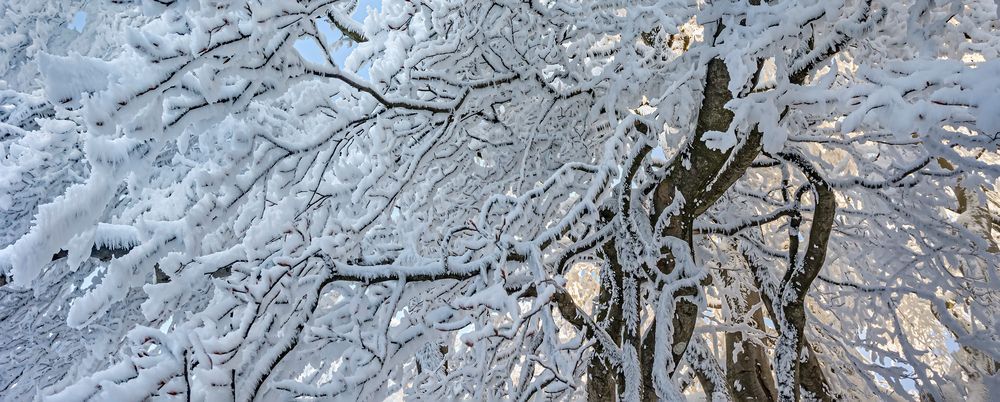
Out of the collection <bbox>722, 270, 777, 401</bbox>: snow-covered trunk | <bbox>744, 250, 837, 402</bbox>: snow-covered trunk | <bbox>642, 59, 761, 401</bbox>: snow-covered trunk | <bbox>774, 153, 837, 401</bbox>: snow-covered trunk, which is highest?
<bbox>642, 59, 761, 401</bbox>: snow-covered trunk

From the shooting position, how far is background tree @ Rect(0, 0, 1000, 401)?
1625 mm

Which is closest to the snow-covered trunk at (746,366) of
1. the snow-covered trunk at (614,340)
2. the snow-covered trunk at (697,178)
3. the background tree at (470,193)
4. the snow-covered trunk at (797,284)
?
the background tree at (470,193)

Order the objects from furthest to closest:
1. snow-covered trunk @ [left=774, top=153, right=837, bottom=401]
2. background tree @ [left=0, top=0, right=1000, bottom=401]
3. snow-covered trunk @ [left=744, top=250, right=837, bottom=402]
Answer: snow-covered trunk @ [left=744, top=250, right=837, bottom=402], snow-covered trunk @ [left=774, top=153, right=837, bottom=401], background tree @ [left=0, top=0, right=1000, bottom=401]

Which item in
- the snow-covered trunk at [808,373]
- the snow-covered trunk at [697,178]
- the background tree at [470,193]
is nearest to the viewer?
the background tree at [470,193]

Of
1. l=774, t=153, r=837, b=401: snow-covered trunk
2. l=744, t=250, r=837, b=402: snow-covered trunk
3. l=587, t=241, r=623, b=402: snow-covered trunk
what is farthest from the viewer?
l=744, t=250, r=837, b=402: snow-covered trunk

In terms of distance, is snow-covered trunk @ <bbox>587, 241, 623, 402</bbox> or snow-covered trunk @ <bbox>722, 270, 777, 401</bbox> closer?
snow-covered trunk @ <bbox>587, 241, 623, 402</bbox>

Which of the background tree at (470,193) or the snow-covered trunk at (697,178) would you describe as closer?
the background tree at (470,193)

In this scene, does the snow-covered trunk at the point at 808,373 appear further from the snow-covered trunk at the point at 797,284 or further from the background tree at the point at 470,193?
the snow-covered trunk at the point at 797,284

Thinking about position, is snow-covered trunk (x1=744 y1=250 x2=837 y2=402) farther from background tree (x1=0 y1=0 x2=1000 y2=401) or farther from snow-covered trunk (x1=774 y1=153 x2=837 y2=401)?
snow-covered trunk (x1=774 y1=153 x2=837 y2=401)

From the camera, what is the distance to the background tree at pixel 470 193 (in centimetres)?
162

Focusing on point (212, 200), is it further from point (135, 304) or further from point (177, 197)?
point (135, 304)

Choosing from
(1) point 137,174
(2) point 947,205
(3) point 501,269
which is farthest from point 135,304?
(2) point 947,205

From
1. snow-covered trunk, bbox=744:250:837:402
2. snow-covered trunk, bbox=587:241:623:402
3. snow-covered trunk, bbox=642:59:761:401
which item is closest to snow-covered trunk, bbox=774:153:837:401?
snow-covered trunk, bbox=744:250:837:402

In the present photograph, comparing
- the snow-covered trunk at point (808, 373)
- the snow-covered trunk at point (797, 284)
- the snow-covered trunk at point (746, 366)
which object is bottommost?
the snow-covered trunk at point (746, 366)
